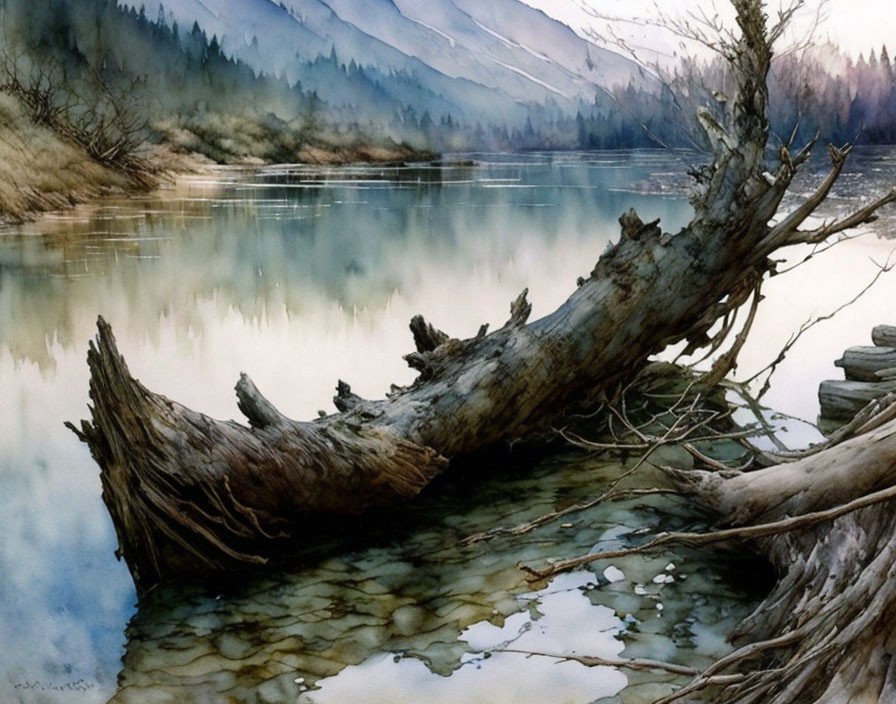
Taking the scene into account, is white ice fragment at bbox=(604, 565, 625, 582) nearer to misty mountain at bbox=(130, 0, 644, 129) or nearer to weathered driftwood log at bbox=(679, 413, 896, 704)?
weathered driftwood log at bbox=(679, 413, 896, 704)

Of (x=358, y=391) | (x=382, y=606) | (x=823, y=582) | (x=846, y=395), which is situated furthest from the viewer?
(x=846, y=395)

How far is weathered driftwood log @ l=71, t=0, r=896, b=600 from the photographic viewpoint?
98.0 inches

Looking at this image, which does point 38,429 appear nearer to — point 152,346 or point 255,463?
point 152,346

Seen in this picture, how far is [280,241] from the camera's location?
4.38 meters

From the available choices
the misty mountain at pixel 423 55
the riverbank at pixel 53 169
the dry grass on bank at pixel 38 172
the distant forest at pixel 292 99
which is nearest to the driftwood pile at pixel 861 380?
the distant forest at pixel 292 99

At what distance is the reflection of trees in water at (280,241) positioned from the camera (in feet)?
12.4

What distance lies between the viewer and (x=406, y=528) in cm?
289

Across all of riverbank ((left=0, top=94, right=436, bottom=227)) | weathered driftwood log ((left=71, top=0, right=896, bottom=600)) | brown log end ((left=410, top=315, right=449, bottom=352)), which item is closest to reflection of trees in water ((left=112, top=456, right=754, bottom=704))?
weathered driftwood log ((left=71, top=0, right=896, bottom=600))

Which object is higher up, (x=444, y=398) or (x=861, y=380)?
(x=444, y=398)

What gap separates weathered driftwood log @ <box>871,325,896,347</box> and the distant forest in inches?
32.3

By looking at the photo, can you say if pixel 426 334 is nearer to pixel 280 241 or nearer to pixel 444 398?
pixel 444 398

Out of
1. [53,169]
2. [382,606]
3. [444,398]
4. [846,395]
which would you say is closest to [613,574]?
[382,606]

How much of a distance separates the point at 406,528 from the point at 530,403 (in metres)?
0.63
